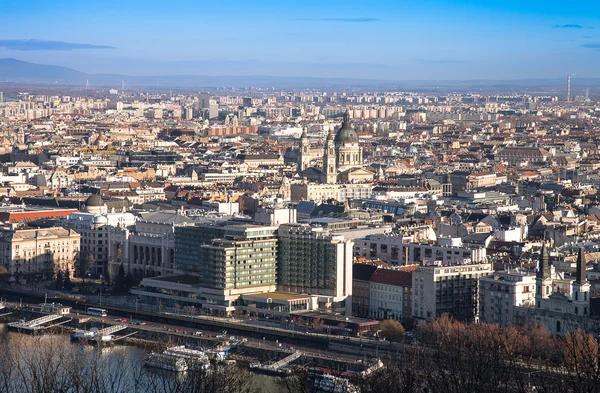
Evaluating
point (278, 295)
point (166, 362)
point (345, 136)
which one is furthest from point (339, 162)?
point (166, 362)

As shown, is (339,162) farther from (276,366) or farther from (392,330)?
(276,366)

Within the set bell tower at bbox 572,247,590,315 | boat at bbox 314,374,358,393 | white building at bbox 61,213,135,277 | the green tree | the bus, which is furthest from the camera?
white building at bbox 61,213,135,277

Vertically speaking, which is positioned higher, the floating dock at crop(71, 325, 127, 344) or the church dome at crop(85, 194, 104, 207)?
the church dome at crop(85, 194, 104, 207)

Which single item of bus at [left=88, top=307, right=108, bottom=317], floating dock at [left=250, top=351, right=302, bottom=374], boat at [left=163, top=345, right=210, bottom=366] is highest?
boat at [left=163, top=345, right=210, bottom=366]

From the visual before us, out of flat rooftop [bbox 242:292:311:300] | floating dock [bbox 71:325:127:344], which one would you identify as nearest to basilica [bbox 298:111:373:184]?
flat rooftop [bbox 242:292:311:300]

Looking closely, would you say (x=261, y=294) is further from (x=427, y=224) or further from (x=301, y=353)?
(x=427, y=224)

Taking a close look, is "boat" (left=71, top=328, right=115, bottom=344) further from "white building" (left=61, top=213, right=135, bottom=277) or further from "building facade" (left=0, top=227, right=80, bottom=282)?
"white building" (left=61, top=213, right=135, bottom=277)

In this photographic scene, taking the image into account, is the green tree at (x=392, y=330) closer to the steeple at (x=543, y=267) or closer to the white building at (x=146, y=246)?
the steeple at (x=543, y=267)
